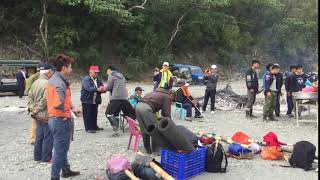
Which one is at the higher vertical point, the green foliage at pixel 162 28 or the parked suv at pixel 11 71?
the green foliage at pixel 162 28

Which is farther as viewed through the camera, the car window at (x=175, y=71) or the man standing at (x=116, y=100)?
the car window at (x=175, y=71)

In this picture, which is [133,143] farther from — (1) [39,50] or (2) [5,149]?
(1) [39,50]

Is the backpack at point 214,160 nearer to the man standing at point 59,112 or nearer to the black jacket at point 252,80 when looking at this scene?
the man standing at point 59,112

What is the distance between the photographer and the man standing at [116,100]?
10.3m

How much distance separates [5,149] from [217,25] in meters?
32.6

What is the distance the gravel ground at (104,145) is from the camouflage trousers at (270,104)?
340mm

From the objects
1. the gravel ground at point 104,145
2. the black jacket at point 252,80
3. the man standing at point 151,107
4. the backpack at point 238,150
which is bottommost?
the gravel ground at point 104,145

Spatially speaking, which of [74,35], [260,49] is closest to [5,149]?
[74,35]

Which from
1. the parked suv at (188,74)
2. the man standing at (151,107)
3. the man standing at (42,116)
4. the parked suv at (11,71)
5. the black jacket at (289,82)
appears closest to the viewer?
the man standing at (42,116)

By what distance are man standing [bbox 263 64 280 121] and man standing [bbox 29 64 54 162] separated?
281 inches

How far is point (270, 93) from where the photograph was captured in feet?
42.4

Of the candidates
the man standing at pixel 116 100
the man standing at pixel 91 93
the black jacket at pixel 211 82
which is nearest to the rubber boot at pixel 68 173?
the man standing at pixel 116 100

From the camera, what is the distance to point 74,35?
3141 centimetres

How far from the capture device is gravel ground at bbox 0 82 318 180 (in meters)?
7.33
